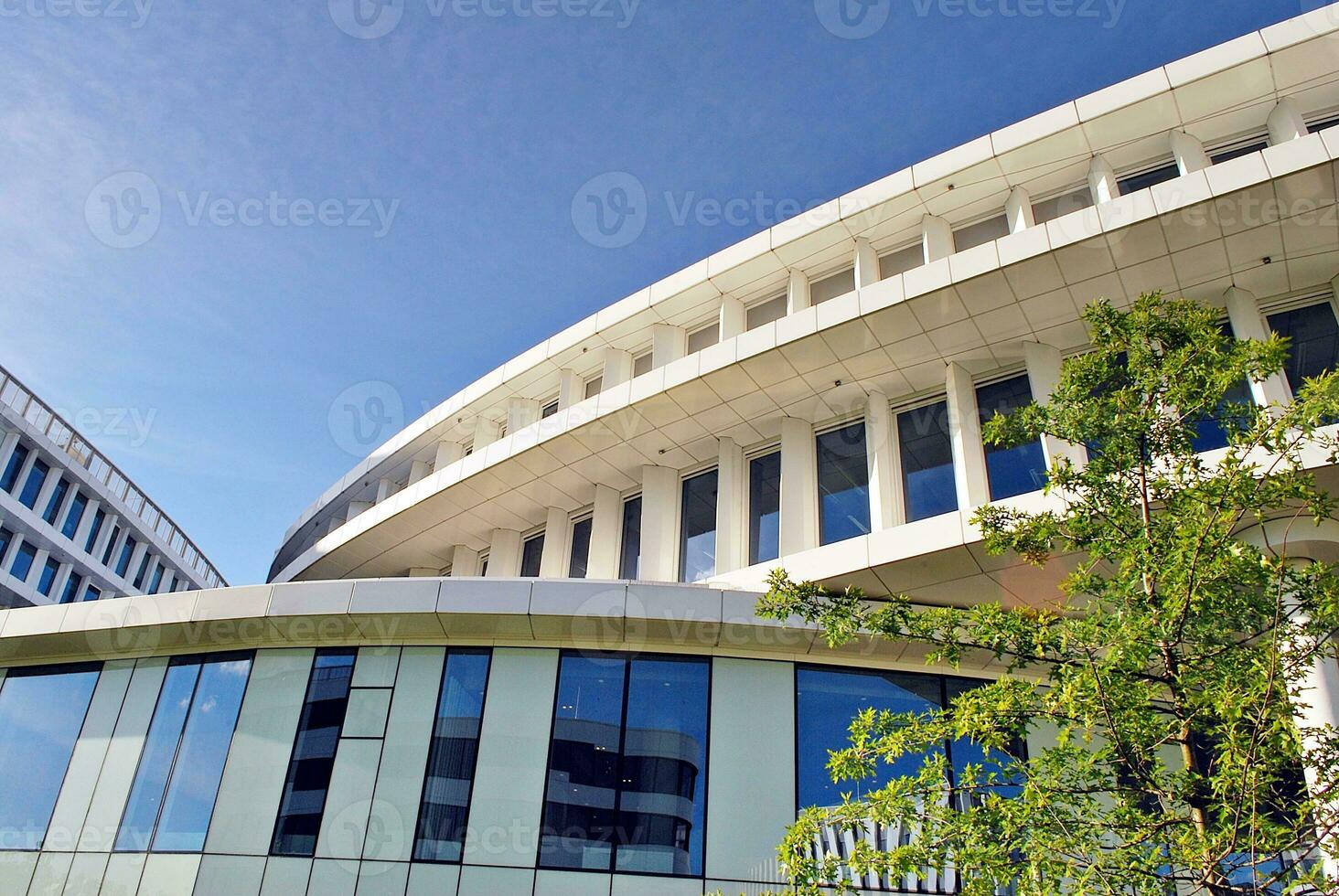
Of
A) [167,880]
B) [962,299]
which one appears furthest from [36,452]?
[962,299]

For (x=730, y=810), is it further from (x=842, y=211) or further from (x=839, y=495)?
(x=842, y=211)

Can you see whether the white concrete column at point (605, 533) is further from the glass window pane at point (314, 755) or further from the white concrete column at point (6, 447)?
the white concrete column at point (6, 447)

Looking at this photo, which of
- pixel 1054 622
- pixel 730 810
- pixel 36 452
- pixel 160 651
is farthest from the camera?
pixel 36 452

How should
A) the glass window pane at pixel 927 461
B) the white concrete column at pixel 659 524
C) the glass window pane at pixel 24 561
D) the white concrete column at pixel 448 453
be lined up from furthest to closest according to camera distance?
the glass window pane at pixel 24 561 < the white concrete column at pixel 448 453 < the white concrete column at pixel 659 524 < the glass window pane at pixel 927 461

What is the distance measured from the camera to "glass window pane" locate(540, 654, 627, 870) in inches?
461

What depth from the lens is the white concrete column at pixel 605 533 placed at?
778 inches

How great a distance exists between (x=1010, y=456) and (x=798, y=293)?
5652mm

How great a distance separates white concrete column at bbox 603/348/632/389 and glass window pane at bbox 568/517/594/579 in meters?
3.38

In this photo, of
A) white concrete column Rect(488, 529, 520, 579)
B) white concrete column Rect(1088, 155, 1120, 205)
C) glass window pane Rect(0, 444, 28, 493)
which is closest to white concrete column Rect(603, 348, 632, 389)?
white concrete column Rect(488, 529, 520, 579)

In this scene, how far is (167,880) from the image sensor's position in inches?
479

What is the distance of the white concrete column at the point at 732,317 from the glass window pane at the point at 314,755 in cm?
1002

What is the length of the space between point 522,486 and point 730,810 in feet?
35.5

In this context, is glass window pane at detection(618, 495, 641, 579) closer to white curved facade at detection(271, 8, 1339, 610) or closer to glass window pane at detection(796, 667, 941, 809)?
white curved facade at detection(271, 8, 1339, 610)

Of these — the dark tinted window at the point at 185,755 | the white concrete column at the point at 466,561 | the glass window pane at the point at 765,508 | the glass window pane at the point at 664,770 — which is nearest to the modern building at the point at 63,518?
the white concrete column at the point at 466,561
